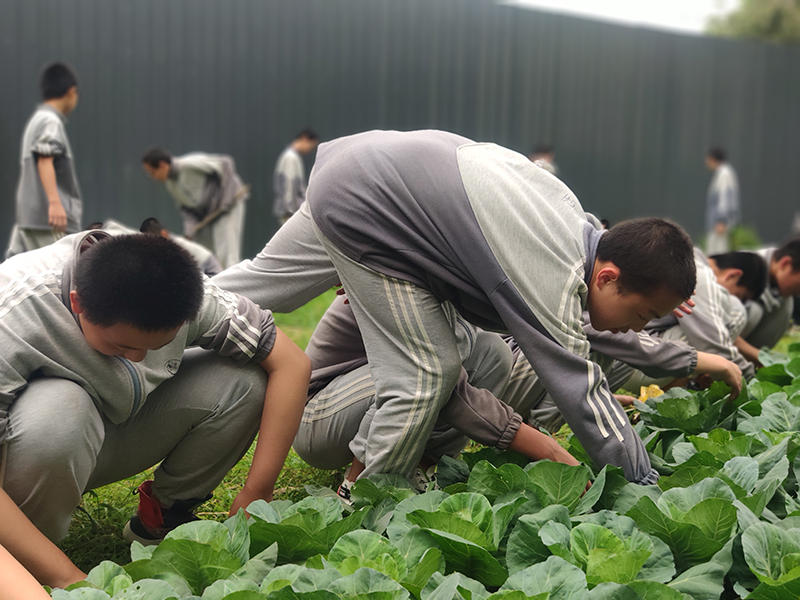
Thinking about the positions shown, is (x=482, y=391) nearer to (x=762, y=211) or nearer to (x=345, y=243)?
(x=345, y=243)

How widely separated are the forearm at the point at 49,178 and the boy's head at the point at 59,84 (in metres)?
0.33

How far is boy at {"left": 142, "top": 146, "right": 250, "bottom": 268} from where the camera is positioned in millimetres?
5578

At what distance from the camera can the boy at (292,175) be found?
21.7 ft

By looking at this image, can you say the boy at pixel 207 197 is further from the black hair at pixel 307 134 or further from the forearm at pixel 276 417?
the forearm at pixel 276 417

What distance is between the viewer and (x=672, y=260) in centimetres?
159

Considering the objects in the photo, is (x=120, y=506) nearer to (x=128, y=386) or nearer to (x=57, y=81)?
(x=128, y=386)

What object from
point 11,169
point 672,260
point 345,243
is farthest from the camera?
point 11,169

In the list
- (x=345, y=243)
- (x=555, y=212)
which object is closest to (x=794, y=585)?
(x=555, y=212)

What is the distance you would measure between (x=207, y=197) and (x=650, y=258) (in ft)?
14.9

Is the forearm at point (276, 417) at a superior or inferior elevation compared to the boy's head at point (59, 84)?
inferior

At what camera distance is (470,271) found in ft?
5.32

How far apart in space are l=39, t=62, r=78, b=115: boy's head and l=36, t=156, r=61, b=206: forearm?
0.33 m

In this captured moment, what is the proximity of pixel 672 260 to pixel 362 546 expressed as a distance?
789mm

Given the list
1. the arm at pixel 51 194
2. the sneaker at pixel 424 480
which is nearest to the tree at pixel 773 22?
the arm at pixel 51 194
